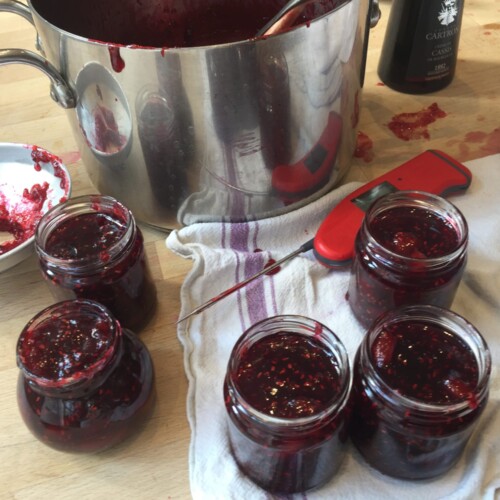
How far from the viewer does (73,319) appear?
59 cm

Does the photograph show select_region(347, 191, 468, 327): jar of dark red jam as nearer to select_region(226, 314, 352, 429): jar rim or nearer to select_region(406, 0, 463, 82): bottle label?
select_region(226, 314, 352, 429): jar rim

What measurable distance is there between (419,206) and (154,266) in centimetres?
34

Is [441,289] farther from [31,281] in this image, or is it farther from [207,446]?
[31,281]

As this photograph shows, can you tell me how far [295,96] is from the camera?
2.18 feet

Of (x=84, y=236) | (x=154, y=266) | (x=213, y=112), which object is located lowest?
(x=154, y=266)

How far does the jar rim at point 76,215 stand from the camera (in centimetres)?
62

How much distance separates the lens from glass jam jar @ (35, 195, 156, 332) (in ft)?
2.05

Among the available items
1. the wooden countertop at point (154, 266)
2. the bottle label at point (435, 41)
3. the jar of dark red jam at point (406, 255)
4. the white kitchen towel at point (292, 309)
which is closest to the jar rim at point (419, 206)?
the jar of dark red jam at point (406, 255)

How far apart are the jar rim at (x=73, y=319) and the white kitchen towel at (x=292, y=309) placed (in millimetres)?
114

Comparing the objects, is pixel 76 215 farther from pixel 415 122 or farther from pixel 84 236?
pixel 415 122

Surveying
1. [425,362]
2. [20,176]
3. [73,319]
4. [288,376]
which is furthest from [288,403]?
[20,176]

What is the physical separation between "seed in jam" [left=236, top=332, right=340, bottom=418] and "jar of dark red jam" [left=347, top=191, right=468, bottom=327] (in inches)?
4.6

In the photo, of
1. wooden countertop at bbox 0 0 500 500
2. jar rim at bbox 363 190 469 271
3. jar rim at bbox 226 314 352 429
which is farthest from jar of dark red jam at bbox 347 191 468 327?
wooden countertop at bbox 0 0 500 500

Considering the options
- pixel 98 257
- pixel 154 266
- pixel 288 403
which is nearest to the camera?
pixel 288 403
